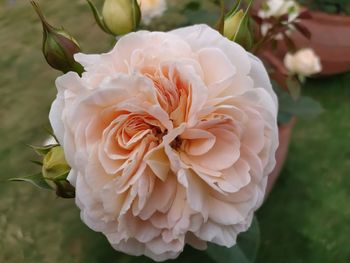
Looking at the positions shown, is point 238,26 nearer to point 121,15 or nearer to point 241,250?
point 121,15

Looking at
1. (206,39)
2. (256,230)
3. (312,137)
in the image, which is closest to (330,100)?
(312,137)

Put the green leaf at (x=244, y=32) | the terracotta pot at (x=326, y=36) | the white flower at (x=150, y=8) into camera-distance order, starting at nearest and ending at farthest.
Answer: the green leaf at (x=244, y=32), the white flower at (x=150, y=8), the terracotta pot at (x=326, y=36)

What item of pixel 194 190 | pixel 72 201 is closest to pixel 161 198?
pixel 194 190

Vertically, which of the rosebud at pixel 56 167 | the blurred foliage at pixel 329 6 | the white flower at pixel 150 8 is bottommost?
the blurred foliage at pixel 329 6

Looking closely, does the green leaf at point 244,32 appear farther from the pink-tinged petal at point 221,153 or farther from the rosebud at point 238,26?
the pink-tinged petal at point 221,153

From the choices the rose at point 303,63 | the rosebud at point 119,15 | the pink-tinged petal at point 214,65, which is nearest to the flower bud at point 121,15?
the rosebud at point 119,15

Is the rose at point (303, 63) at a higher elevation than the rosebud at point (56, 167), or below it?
below

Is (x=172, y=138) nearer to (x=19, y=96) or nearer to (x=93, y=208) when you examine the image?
(x=93, y=208)
